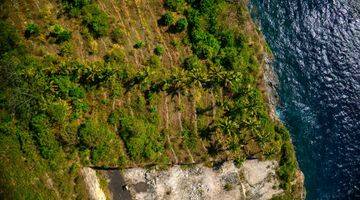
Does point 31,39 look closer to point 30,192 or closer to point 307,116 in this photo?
point 30,192

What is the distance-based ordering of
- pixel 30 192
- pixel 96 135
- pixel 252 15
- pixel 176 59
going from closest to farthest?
pixel 30 192, pixel 96 135, pixel 176 59, pixel 252 15

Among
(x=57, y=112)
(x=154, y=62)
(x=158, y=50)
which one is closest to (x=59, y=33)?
(x=57, y=112)

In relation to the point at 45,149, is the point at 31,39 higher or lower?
higher

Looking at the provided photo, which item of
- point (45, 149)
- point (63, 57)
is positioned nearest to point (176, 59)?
point (63, 57)

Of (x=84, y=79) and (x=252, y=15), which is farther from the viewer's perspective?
(x=252, y=15)

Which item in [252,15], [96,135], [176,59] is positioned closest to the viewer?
[96,135]

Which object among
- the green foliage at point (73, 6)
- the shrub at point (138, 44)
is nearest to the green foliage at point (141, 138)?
the shrub at point (138, 44)
